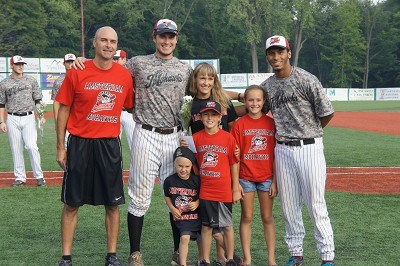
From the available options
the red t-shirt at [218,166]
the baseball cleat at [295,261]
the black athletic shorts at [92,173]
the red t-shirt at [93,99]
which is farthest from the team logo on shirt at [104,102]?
the baseball cleat at [295,261]

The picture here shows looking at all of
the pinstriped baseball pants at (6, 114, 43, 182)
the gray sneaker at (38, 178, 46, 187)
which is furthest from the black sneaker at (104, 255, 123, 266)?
the pinstriped baseball pants at (6, 114, 43, 182)

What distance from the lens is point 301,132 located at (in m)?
5.47

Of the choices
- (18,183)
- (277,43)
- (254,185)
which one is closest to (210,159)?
(254,185)

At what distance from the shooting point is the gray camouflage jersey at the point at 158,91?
18.9 feet

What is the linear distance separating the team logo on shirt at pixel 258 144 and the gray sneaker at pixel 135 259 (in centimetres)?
152

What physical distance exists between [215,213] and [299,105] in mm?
1287

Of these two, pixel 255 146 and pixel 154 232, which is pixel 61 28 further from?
pixel 255 146

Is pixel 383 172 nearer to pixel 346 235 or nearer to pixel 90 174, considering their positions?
pixel 346 235

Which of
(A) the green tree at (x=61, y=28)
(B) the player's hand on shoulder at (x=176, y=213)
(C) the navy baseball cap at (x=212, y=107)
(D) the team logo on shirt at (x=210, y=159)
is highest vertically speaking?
(A) the green tree at (x=61, y=28)

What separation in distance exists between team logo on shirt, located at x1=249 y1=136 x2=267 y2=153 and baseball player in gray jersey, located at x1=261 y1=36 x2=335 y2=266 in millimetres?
130

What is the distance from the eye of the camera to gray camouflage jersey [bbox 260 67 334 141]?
5410 mm

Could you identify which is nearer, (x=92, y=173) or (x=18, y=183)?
(x=92, y=173)

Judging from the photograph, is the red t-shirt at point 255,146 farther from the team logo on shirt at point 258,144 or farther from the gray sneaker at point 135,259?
the gray sneaker at point 135,259

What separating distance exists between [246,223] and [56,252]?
213 centimetres
